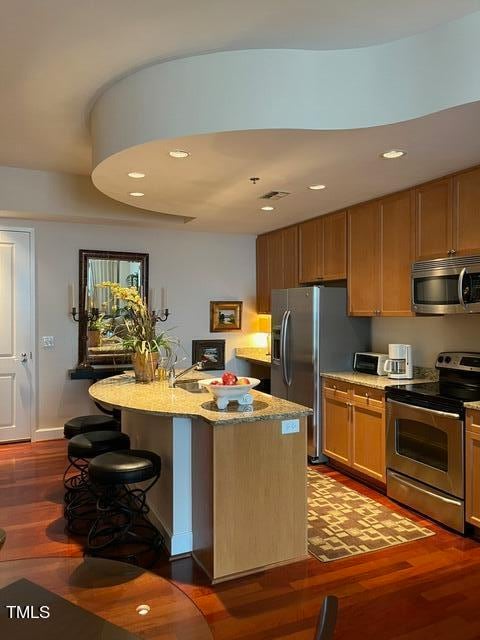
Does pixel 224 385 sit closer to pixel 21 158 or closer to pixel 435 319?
pixel 435 319

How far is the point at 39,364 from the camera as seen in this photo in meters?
5.28

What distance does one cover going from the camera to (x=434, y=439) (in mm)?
3311

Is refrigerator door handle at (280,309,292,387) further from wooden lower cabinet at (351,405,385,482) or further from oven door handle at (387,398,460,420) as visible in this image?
oven door handle at (387,398,460,420)

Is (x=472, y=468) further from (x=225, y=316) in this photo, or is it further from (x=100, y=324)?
(x=100, y=324)

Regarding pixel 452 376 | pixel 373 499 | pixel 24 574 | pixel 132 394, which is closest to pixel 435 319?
pixel 452 376

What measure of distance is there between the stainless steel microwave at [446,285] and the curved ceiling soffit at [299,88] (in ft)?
4.14

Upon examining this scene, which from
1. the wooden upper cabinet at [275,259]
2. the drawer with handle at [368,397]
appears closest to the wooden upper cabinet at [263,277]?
the wooden upper cabinet at [275,259]

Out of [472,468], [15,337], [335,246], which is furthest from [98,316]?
[472,468]

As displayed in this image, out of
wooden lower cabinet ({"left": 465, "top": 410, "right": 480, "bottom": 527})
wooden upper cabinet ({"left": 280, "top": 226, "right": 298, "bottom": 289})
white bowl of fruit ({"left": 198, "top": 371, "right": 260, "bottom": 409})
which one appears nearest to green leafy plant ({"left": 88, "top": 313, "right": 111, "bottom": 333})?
wooden upper cabinet ({"left": 280, "top": 226, "right": 298, "bottom": 289})

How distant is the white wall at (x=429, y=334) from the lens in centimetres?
377

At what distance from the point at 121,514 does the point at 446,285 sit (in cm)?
276

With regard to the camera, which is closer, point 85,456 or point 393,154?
point 393,154

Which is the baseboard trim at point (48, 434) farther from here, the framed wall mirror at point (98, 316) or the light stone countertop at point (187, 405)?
the light stone countertop at point (187, 405)

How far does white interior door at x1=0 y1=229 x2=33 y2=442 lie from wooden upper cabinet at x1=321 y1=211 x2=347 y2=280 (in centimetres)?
313
